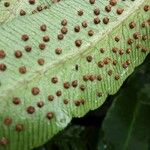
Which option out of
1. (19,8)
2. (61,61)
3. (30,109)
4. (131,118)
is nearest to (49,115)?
(30,109)

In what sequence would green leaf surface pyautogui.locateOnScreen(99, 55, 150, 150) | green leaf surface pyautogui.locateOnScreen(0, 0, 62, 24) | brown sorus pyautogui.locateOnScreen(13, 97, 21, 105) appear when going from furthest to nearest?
green leaf surface pyautogui.locateOnScreen(99, 55, 150, 150) < green leaf surface pyautogui.locateOnScreen(0, 0, 62, 24) < brown sorus pyautogui.locateOnScreen(13, 97, 21, 105)

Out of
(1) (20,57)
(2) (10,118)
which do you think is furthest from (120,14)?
(2) (10,118)

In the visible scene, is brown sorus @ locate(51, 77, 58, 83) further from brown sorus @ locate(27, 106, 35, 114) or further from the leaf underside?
brown sorus @ locate(27, 106, 35, 114)

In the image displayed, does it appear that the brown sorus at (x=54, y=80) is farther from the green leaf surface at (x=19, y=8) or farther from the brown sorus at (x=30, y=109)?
the green leaf surface at (x=19, y=8)

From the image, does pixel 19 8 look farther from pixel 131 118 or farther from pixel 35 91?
pixel 131 118

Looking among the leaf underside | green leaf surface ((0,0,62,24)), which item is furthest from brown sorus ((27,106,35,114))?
green leaf surface ((0,0,62,24))
